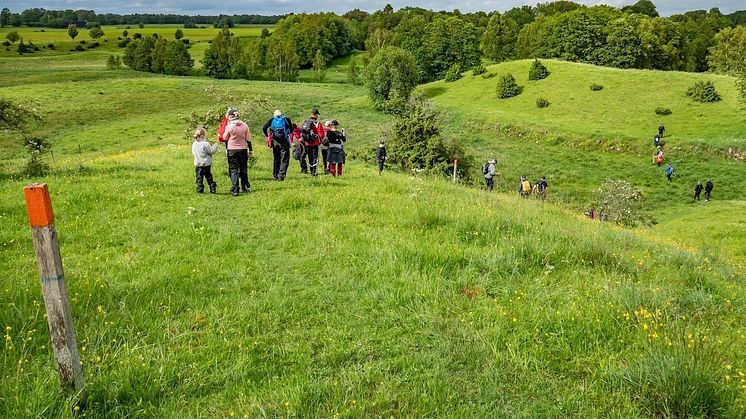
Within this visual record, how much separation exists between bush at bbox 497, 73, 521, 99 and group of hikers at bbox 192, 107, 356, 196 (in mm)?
56620

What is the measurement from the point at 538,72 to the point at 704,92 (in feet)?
74.9

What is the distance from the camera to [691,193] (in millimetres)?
37844

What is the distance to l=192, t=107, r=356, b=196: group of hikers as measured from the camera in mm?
14000

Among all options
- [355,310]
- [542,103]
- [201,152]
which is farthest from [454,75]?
[355,310]

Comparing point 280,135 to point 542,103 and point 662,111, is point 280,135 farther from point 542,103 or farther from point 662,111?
point 542,103

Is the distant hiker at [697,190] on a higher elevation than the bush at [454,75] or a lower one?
lower

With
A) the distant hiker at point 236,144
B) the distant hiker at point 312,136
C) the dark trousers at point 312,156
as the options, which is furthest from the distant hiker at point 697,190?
the distant hiker at point 236,144

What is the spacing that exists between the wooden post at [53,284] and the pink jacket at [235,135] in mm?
10123

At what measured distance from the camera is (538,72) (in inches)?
2889

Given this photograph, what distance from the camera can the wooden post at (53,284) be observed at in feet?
12.9

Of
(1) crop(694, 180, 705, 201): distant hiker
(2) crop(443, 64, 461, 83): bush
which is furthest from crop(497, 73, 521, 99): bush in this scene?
(1) crop(694, 180, 705, 201): distant hiker

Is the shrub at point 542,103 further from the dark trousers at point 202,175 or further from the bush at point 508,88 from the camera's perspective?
the dark trousers at point 202,175

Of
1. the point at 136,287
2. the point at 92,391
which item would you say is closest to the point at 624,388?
the point at 92,391

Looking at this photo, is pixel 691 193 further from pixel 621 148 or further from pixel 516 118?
pixel 516 118
